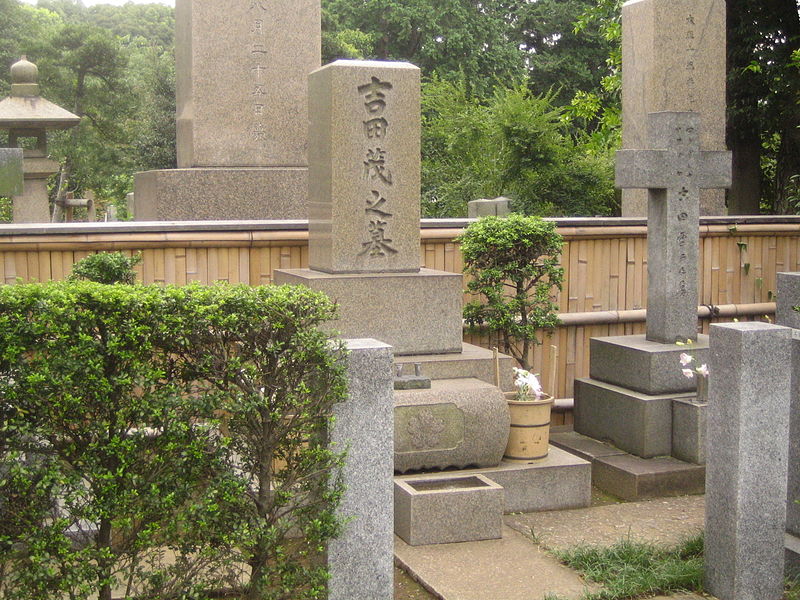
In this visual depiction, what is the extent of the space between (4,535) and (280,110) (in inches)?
282

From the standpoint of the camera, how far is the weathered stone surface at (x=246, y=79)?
9852 millimetres

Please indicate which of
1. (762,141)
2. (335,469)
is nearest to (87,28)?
(762,141)

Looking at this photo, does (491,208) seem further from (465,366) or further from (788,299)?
Answer: (788,299)

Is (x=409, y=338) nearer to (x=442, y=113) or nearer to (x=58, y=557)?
(x=58, y=557)

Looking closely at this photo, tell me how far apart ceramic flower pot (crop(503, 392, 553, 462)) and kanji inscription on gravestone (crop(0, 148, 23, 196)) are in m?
4.55

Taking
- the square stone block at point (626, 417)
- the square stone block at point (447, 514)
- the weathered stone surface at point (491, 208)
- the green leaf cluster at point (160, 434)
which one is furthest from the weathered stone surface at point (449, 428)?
the weathered stone surface at point (491, 208)

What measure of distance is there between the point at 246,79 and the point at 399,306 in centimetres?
412

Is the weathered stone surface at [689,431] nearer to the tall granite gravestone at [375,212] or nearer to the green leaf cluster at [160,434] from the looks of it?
the tall granite gravestone at [375,212]

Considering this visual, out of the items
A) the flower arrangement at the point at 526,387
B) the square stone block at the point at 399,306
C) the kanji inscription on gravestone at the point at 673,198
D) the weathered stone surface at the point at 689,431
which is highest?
the kanji inscription on gravestone at the point at 673,198

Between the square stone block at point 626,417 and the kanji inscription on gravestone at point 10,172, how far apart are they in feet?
16.2

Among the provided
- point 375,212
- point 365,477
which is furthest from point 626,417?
point 365,477

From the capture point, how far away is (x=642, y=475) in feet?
22.5

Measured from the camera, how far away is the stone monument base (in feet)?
30.3

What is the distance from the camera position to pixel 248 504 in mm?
3934
